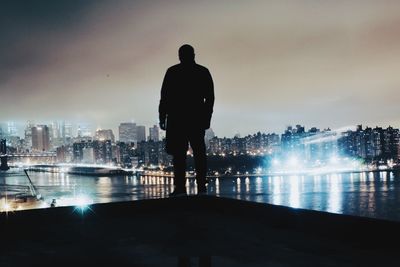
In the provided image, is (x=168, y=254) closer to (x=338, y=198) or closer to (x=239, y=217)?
(x=239, y=217)

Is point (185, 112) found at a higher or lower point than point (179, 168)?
higher

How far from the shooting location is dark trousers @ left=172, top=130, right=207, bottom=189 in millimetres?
6277

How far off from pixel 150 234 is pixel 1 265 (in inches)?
53.6

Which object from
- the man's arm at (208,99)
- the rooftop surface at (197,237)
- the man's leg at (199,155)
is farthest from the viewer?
the man's arm at (208,99)

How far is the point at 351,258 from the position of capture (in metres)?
2.87

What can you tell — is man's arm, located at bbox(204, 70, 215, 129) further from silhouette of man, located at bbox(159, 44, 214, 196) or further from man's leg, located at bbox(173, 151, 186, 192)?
man's leg, located at bbox(173, 151, 186, 192)

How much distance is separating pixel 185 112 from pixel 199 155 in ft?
2.05

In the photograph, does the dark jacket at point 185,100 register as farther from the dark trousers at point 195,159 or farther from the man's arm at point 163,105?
the dark trousers at point 195,159

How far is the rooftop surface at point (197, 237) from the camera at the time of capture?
285cm

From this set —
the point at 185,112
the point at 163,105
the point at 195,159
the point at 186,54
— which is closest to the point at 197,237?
the point at 195,159

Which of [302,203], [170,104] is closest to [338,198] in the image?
[302,203]

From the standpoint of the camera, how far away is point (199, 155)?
6.31 metres

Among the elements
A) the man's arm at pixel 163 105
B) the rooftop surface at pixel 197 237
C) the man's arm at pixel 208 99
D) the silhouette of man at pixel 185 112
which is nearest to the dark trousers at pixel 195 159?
the silhouette of man at pixel 185 112

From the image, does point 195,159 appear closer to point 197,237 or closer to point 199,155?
point 199,155
